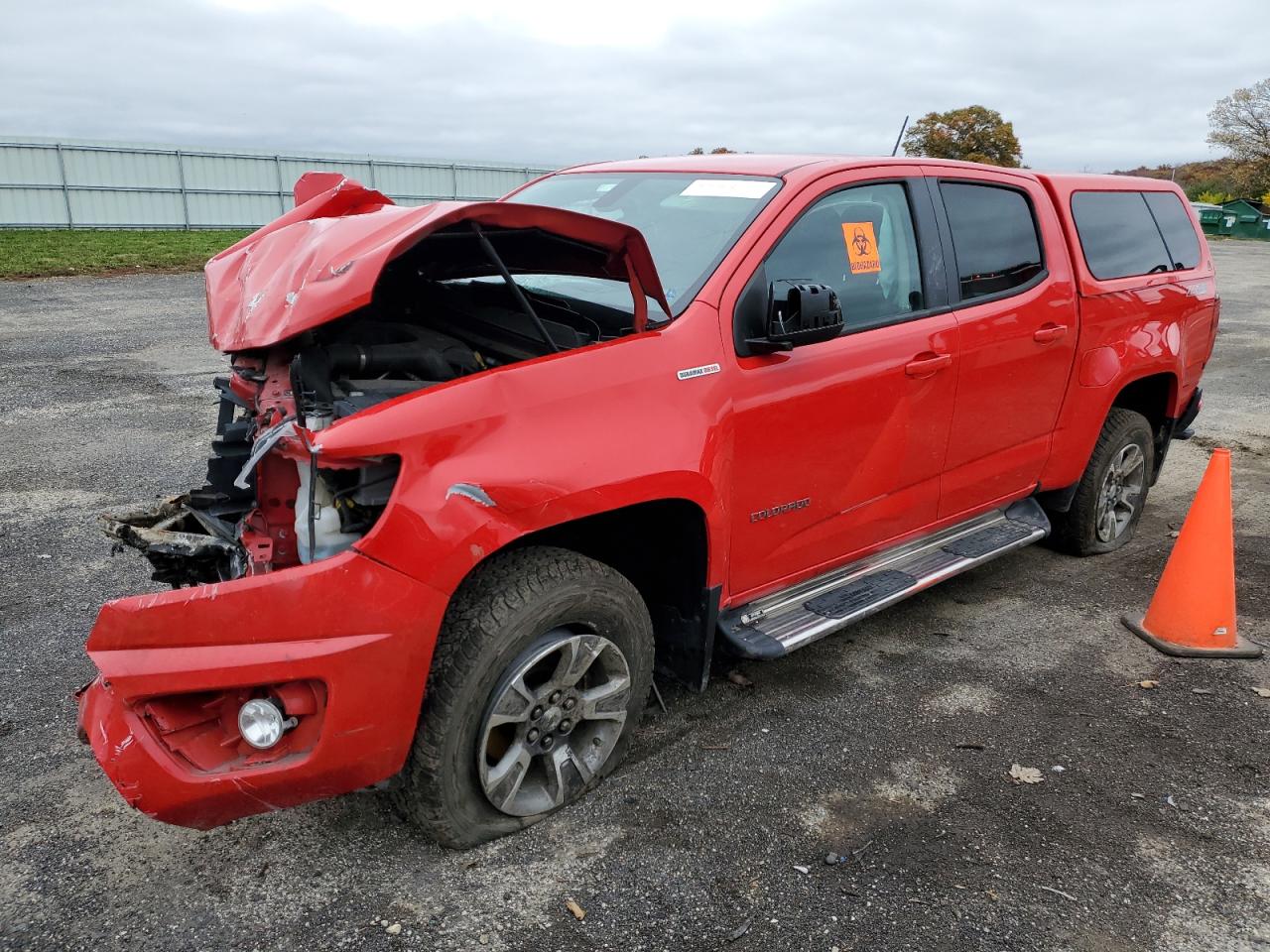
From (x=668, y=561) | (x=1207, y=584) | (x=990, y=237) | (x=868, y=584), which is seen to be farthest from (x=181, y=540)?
(x=1207, y=584)

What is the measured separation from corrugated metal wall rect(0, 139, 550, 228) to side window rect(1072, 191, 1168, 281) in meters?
23.3

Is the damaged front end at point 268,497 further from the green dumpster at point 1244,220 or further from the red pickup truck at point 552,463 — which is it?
the green dumpster at point 1244,220

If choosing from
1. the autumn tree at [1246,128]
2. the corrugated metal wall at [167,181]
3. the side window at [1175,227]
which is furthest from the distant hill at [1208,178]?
the side window at [1175,227]

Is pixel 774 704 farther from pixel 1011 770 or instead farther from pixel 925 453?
pixel 925 453

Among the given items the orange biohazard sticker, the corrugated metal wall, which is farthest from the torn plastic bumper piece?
the corrugated metal wall

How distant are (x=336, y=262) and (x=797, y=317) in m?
1.40

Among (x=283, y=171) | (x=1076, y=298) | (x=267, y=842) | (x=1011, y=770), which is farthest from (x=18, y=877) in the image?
(x=283, y=171)

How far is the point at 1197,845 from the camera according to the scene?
3.01m

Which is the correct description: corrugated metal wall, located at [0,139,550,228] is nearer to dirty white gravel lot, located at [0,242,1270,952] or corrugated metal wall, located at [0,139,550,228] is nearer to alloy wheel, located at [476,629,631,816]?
dirty white gravel lot, located at [0,242,1270,952]

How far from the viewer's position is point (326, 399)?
283cm

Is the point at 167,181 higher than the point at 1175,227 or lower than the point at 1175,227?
higher

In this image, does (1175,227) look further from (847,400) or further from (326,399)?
(326,399)

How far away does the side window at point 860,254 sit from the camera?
3.47 m

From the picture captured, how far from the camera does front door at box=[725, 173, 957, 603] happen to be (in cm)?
328
